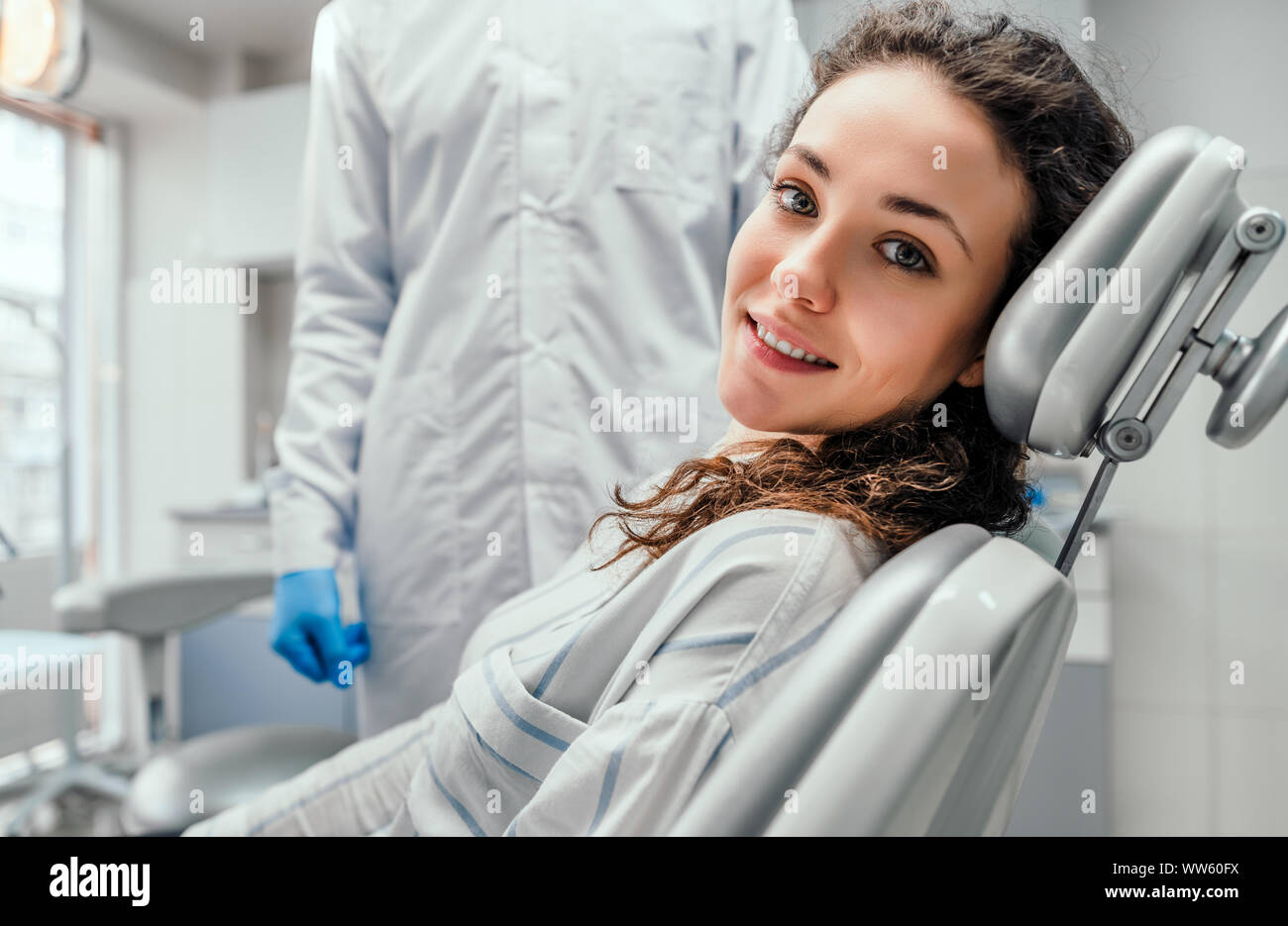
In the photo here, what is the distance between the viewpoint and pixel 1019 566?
35cm

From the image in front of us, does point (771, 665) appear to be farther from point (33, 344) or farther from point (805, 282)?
point (33, 344)

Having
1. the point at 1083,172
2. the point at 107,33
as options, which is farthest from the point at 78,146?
the point at 1083,172

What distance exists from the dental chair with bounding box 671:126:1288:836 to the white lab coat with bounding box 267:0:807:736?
0.92ft

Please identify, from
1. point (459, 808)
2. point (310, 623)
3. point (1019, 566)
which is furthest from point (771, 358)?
point (310, 623)

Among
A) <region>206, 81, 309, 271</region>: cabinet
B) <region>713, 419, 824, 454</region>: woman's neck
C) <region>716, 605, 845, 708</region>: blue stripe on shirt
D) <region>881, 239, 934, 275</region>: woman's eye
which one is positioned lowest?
<region>716, 605, 845, 708</region>: blue stripe on shirt

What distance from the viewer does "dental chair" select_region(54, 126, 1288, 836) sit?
→ 0.33 m

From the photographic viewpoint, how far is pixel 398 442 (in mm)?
737

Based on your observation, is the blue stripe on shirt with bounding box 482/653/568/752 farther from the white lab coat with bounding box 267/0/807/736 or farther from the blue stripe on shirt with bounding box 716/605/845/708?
the white lab coat with bounding box 267/0/807/736

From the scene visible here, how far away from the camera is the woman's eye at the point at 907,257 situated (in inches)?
16.6

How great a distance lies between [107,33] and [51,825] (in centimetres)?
138

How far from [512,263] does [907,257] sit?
364mm

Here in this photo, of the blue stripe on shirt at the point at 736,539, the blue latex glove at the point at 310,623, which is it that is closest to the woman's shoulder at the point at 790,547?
the blue stripe on shirt at the point at 736,539

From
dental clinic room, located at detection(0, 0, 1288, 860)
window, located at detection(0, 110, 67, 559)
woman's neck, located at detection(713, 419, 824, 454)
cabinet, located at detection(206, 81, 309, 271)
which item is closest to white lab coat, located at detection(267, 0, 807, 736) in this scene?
dental clinic room, located at detection(0, 0, 1288, 860)
